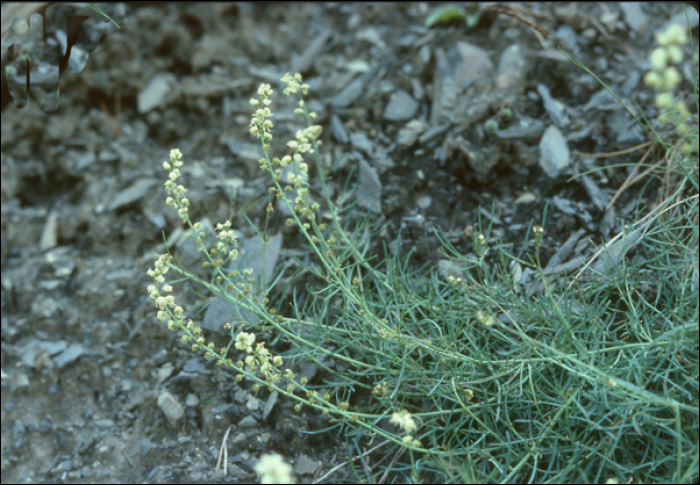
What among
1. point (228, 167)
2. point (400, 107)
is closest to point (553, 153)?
point (400, 107)

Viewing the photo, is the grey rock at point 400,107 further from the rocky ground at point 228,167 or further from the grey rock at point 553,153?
the grey rock at point 553,153

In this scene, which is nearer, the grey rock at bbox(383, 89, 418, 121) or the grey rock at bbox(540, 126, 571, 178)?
the grey rock at bbox(540, 126, 571, 178)

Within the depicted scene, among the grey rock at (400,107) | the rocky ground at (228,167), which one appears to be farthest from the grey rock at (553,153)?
the grey rock at (400,107)

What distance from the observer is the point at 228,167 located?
2.15 meters

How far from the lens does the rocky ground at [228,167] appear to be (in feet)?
5.43

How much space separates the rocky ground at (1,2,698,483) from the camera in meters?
1.65

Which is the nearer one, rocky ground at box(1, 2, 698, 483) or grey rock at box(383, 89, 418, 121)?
rocky ground at box(1, 2, 698, 483)

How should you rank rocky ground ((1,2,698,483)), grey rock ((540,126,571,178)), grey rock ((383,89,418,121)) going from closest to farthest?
rocky ground ((1,2,698,483))
grey rock ((540,126,571,178))
grey rock ((383,89,418,121))

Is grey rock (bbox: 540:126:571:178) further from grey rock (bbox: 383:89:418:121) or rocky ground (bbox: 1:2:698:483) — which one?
grey rock (bbox: 383:89:418:121)

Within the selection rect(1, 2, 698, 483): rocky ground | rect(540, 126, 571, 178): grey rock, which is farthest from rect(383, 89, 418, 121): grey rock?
rect(540, 126, 571, 178): grey rock

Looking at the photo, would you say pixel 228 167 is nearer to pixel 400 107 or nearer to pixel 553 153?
pixel 400 107

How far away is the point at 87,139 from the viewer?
2.26 metres

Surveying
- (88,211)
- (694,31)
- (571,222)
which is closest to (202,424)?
(88,211)

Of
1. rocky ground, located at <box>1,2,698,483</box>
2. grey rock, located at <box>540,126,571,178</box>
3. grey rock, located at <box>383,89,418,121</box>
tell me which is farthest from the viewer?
grey rock, located at <box>383,89,418,121</box>
